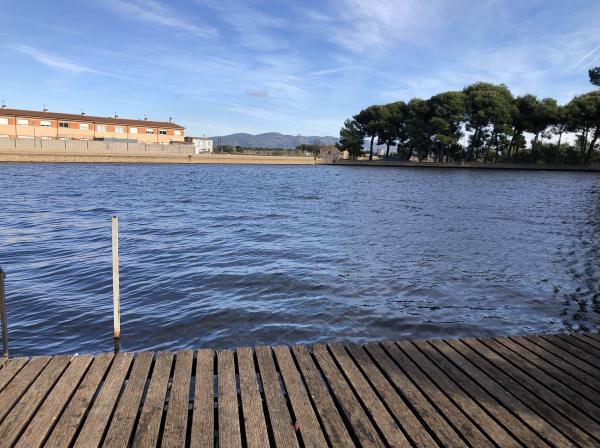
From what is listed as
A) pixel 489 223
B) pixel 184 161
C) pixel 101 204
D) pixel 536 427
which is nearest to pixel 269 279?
pixel 536 427

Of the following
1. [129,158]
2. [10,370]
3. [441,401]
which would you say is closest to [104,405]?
[10,370]

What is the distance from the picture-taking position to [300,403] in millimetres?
4316

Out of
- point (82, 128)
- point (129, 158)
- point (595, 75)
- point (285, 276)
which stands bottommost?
point (285, 276)

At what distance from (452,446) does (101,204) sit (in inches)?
1023

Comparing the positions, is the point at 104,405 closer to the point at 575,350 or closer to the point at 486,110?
the point at 575,350

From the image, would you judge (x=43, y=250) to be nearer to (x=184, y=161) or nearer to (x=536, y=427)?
(x=536, y=427)

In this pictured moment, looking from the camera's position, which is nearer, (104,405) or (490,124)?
(104,405)

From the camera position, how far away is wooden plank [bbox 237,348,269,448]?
12.3 feet

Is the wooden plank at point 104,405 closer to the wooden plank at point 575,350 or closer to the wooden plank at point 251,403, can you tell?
the wooden plank at point 251,403

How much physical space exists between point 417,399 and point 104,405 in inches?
122

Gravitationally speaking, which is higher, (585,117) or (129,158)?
(585,117)

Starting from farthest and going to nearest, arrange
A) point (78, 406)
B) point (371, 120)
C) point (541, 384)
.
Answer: point (371, 120)
point (541, 384)
point (78, 406)

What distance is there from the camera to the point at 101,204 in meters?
25.9

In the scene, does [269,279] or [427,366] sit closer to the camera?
[427,366]
